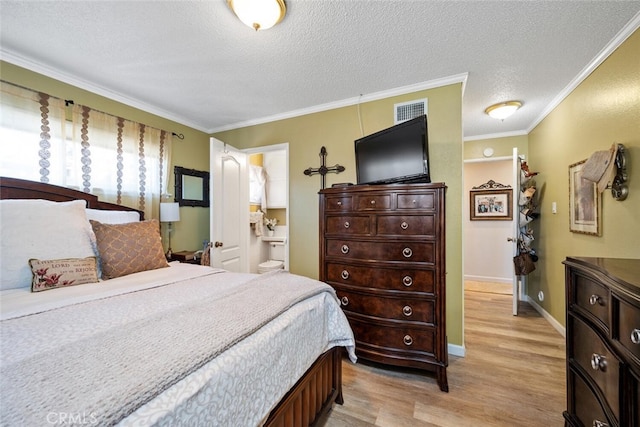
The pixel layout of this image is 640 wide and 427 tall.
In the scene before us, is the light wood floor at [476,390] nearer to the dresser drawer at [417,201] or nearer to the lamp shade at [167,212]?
the dresser drawer at [417,201]

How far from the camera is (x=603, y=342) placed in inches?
37.1

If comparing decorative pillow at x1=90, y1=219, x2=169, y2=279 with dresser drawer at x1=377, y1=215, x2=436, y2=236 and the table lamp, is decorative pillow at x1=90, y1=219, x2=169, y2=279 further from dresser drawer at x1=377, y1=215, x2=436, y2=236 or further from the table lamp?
dresser drawer at x1=377, y1=215, x2=436, y2=236

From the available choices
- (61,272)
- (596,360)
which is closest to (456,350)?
(596,360)

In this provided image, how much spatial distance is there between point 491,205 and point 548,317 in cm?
213

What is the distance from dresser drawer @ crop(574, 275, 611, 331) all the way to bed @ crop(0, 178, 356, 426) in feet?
3.71

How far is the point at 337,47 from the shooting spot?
1854 millimetres

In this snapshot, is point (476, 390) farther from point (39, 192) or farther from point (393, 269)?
point (39, 192)

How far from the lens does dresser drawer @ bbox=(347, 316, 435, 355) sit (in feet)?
5.82

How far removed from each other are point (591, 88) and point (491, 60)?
38.8 inches

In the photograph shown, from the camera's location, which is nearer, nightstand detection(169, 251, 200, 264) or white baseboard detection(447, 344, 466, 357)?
white baseboard detection(447, 344, 466, 357)

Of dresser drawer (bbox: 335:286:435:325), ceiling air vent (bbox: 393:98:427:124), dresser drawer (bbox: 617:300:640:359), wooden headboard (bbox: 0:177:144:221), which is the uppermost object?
ceiling air vent (bbox: 393:98:427:124)

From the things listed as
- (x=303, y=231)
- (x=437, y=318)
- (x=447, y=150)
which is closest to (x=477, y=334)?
(x=437, y=318)

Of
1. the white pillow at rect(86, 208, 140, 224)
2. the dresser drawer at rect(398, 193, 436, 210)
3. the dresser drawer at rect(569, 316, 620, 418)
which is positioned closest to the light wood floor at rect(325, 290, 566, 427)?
the dresser drawer at rect(569, 316, 620, 418)

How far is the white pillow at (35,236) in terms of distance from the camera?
1396mm
